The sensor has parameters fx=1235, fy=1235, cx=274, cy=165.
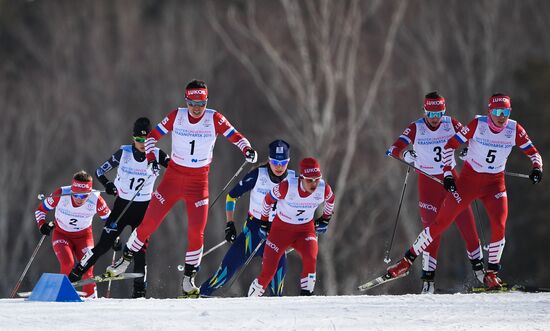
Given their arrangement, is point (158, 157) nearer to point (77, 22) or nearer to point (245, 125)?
point (245, 125)

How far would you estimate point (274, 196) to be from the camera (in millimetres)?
11539

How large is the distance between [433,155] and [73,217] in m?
3.94

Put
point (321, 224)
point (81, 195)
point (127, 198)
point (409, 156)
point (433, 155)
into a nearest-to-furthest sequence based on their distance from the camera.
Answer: point (321, 224)
point (433, 155)
point (409, 156)
point (127, 198)
point (81, 195)

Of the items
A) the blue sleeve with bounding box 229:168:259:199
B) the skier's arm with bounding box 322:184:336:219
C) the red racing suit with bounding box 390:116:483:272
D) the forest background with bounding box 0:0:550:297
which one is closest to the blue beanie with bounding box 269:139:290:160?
the blue sleeve with bounding box 229:168:259:199

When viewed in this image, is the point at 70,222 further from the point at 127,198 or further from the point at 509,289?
the point at 509,289

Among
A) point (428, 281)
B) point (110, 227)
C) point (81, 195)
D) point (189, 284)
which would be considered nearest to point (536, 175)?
point (428, 281)

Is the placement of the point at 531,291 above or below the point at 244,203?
below

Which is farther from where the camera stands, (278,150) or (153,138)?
(278,150)

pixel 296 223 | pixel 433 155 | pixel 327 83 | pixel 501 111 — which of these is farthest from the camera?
pixel 327 83

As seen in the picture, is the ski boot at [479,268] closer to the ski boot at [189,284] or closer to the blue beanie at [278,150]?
the blue beanie at [278,150]

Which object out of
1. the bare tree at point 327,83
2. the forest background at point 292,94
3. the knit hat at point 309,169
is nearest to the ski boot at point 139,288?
the knit hat at point 309,169

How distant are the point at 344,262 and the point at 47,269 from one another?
27.3 feet

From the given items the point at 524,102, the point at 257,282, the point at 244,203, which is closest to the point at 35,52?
the point at 244,203

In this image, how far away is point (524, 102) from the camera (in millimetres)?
27578
